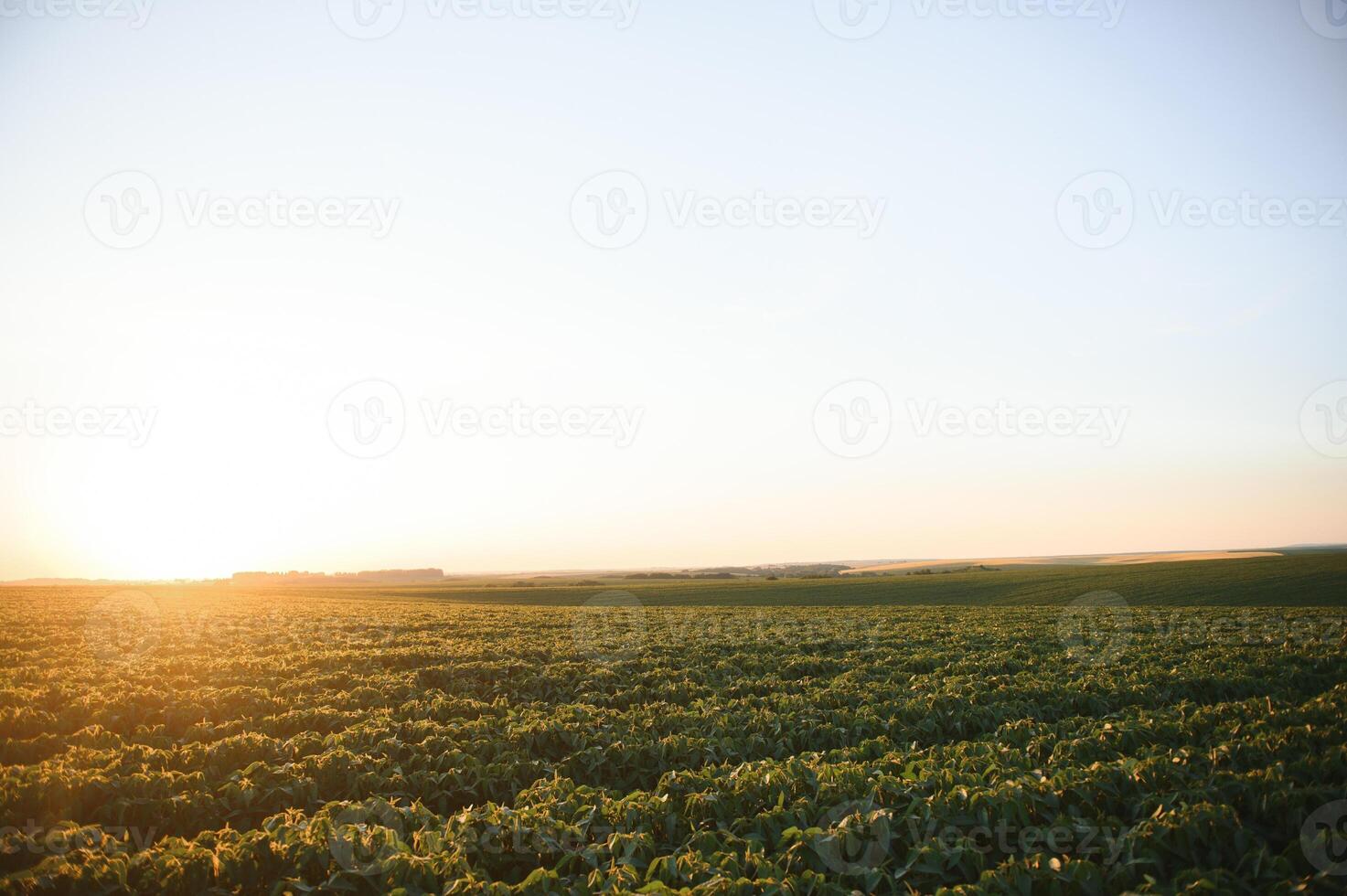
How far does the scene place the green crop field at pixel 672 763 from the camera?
550 cm

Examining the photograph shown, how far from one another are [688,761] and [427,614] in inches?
1012

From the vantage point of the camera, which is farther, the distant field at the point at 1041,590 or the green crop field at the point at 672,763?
the distant field at the point at 1041,590

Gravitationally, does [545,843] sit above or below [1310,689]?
above

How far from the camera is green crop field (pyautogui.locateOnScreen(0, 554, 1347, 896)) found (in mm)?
5496

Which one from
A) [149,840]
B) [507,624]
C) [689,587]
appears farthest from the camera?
[689,587]

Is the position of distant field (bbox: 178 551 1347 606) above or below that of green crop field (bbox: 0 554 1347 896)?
below

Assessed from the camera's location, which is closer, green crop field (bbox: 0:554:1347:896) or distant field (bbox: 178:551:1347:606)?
green crop field (bbox: 0:554:1347:896)

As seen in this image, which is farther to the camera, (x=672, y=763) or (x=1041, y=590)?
(x=1041, y=590)

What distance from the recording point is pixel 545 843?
6.11 meters

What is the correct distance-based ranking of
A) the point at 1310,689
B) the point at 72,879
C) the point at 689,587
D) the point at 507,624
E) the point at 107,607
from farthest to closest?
1. the point at 689,587
2. the point at 107,607
3. the point at 507,624
4. the point at 1310,689
5. the point at 72,879

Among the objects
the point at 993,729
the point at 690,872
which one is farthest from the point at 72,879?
the point at 993,729

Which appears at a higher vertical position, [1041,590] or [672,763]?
[672,763]

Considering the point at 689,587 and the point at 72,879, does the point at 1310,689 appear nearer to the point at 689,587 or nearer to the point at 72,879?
the point at 72,879

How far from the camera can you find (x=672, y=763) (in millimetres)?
9906
